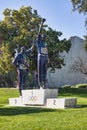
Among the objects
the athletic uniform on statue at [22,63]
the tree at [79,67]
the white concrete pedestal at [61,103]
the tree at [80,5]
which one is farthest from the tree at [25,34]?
the white concrete pedestal at [61,103]

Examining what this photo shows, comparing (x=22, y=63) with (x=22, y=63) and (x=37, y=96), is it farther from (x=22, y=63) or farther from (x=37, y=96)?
(x=37, y=96)

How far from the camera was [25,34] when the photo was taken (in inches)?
1535

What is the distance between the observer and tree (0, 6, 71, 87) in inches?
1516

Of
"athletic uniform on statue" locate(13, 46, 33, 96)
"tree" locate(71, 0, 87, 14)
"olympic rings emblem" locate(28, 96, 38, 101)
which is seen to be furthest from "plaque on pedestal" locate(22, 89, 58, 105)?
"tree" locate(71, 0, 87, 14)

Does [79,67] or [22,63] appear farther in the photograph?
[79,67]

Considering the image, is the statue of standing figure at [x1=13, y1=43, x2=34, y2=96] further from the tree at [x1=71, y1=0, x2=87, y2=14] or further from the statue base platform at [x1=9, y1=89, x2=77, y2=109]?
the tree at [x1=71, y1=0, x2=87, y2=14]

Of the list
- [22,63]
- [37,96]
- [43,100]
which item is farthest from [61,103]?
[22,63]

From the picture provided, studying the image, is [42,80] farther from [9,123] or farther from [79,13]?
[79,13]

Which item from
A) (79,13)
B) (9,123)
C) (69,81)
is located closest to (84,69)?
(69,81)

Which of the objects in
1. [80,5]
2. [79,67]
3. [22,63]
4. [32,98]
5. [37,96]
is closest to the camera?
[37,96]

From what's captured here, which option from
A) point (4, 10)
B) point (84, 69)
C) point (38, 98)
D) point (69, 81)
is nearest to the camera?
point (38, 98)

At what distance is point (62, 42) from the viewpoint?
39.8m

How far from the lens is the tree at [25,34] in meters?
38.5

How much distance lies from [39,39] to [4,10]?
24508 mm
